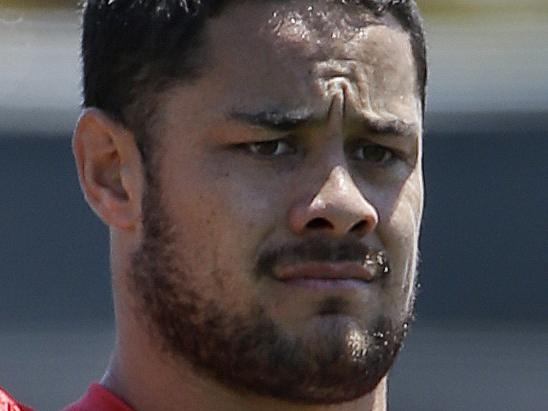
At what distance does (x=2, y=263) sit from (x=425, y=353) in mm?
1361

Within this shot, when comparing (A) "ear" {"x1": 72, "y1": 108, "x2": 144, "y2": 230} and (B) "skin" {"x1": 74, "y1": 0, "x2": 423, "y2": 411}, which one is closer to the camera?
(B) "skin" {"x1": 74, "y1": 0, "x2": 423, "y2": 411}

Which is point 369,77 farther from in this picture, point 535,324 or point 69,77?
point 69,77

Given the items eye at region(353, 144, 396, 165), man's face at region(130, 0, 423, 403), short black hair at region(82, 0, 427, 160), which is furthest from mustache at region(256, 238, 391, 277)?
short black hair at region(82, 0, 427, 160)

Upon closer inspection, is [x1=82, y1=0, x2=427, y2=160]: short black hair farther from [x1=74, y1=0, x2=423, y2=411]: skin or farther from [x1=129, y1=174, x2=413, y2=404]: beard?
[x1=129, y1=174, x2=413, y2=404]: beard

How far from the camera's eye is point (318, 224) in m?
2.26

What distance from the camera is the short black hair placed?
2371mm

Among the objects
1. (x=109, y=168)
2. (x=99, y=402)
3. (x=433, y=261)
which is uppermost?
(x=109, y=168)

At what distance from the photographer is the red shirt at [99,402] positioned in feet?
8.06

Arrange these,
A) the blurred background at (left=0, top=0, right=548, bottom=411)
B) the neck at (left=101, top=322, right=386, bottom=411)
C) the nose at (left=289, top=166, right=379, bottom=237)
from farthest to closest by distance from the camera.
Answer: the blurred background at (left=0, top=0, right=548, bottom=411)
the neck at (left=101, top=322, right=386, bottom=411)
the nose at (left=289, top=166, right=379, bottom=237)

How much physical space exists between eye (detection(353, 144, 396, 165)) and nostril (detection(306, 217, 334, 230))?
11cm

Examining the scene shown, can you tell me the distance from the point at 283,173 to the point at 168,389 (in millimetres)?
325

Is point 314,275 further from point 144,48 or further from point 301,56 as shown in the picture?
point 144,48

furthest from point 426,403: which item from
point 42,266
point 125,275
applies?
point 125,275

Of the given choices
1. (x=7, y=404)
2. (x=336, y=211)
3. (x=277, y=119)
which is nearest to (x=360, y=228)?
(x=336, y=211)
